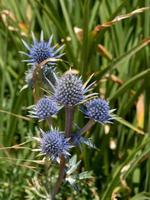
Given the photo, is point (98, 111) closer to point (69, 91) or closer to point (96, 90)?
point (69, 91)

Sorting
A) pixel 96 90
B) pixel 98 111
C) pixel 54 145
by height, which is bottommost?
pixel 54 145

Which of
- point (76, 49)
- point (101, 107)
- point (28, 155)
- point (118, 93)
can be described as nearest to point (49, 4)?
point (76, 49)

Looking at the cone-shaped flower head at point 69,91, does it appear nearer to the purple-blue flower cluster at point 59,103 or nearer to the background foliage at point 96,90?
the purple-blue flower cluster at point 59,103

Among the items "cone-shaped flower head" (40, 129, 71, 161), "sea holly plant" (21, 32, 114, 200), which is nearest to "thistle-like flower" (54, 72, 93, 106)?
"sea holly plant" (21, 32, 114, 200)

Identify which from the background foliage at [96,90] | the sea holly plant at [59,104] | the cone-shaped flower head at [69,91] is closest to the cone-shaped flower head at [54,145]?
the sea holly plant at [59,104]

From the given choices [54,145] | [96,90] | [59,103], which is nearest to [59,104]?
[59,103]

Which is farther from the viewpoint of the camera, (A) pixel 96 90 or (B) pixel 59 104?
(A) pixel 96 90

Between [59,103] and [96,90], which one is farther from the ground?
[96,90]
